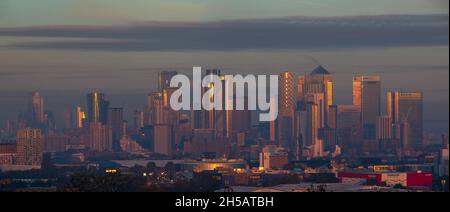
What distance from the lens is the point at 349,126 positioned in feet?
92.2

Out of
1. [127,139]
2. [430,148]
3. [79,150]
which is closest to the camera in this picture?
[430,148]

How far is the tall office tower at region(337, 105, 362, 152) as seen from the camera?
26375 millimetres

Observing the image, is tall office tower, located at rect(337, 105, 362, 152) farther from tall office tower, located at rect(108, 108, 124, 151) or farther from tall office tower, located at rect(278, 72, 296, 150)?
tall office tower, located at rect(108, 108, 124, 151)

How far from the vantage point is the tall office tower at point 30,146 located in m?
24.6

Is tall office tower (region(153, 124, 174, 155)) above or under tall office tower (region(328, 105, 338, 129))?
under

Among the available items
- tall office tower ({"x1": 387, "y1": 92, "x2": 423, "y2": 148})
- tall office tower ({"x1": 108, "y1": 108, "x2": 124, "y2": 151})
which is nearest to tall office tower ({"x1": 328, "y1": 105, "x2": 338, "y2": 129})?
tall office tower ({"x1": 387, "y1": 92, "x2": 423, "y2": 148})

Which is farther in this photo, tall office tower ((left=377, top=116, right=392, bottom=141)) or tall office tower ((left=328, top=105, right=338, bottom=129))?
tall office tower ((left=328, top=105, right=338, bottom=129))

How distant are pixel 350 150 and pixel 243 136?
10.5ft

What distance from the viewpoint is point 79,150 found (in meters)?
27.4

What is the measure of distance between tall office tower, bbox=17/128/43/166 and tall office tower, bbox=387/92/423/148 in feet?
25.7

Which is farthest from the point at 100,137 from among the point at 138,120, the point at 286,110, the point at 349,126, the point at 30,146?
the point at 349,126

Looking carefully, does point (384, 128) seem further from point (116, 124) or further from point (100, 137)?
point (100, 137)
